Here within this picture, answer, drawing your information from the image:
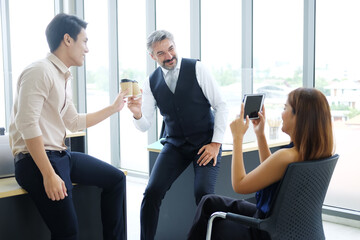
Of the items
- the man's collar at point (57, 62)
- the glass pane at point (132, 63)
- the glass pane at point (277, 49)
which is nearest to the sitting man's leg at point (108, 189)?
the man's collar at point (57, 62)

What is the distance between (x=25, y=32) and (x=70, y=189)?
13.5ft

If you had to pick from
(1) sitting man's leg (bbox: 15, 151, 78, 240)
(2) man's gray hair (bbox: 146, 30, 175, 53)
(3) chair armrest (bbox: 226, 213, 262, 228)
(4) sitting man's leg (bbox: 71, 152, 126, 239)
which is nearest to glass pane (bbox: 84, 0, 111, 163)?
(2) man's gray hair (bbox: 146, 30, 175, 53)

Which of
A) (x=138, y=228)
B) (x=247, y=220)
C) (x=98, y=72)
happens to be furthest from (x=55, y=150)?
(x=98, y=72)

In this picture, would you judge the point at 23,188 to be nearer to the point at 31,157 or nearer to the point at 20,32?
the point at 31,157

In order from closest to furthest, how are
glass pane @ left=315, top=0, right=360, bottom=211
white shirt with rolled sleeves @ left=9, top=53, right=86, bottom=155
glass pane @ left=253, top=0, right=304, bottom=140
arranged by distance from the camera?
white shirt with rolled sleeves @ left=9, top=53, right=86, bottom=155
glass pane @ left=315, top=0, right=360, bottom=211
glass pane @ left=253, top=0, right=304, bottom=140

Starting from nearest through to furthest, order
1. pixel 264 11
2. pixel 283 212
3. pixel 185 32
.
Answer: pixel 283 212 → pixel 264 11 → pixel 185 32

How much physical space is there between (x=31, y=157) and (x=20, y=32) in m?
4.02

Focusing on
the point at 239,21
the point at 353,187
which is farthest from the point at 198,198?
the point at 239,21

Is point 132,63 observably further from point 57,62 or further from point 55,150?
point 55,150

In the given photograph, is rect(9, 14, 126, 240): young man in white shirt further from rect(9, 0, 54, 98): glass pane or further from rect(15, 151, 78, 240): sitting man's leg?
rect(9, 0, 54, 98): glass pane

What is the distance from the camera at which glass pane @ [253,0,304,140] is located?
368 cm

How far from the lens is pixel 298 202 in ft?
5.20

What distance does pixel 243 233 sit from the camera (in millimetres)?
1756

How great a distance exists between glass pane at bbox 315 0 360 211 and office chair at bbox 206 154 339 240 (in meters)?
1.98
